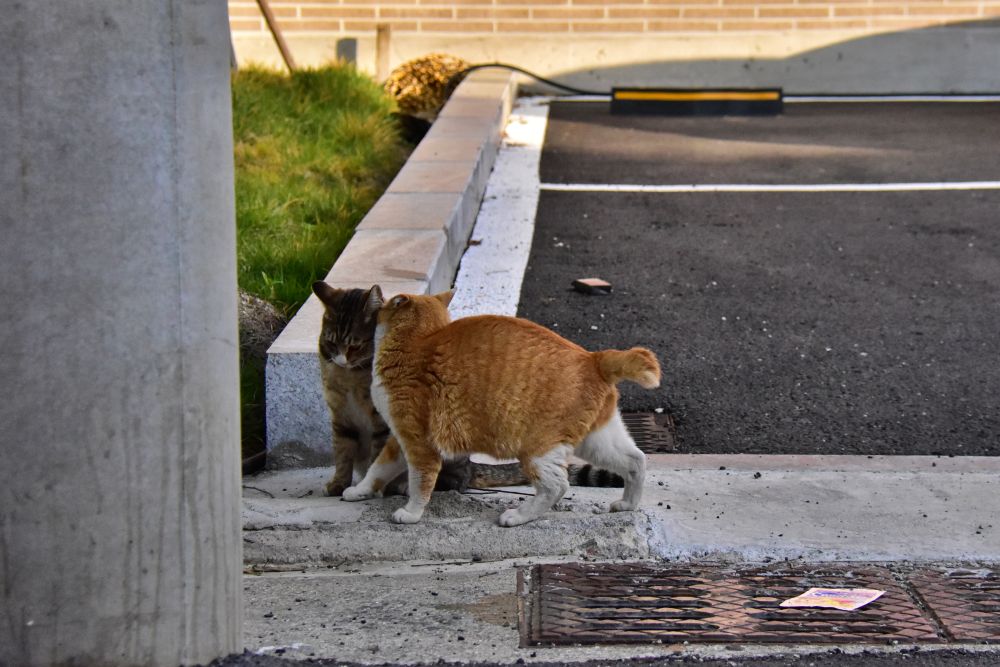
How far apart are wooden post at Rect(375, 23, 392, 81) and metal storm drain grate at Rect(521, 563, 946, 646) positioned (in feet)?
32.8

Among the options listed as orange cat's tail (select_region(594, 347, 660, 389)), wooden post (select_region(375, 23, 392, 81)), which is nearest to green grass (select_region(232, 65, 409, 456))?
wooden post (select_region(375, 23, 392, 81))

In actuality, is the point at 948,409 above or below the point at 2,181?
below

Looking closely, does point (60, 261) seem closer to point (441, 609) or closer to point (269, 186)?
point (441, 609)

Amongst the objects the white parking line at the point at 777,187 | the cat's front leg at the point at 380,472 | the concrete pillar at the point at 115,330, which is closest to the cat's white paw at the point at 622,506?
the cat's front leg at the point at 380,472

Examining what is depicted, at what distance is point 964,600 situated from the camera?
3506 mm

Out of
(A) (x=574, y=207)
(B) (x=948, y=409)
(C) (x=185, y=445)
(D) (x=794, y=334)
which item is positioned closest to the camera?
(C) (x=185, y=445)

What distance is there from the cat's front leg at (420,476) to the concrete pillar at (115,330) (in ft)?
3.42

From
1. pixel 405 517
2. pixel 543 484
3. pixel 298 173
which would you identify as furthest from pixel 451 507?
pixel 298 173

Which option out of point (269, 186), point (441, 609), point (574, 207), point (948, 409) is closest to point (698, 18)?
point (574, 207)

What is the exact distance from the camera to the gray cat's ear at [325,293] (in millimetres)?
4422

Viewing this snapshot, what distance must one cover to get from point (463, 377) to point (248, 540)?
86cm

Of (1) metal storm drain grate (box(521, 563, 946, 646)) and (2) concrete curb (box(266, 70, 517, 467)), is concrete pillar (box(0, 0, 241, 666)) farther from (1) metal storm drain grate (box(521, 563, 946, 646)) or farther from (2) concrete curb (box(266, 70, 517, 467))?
(2) concrete curb (box(266, 70, 517, 467))

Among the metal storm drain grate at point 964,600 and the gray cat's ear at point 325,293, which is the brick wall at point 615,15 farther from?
the metal storm drain grate at point 964,600

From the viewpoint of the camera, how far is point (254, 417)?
521 cm
